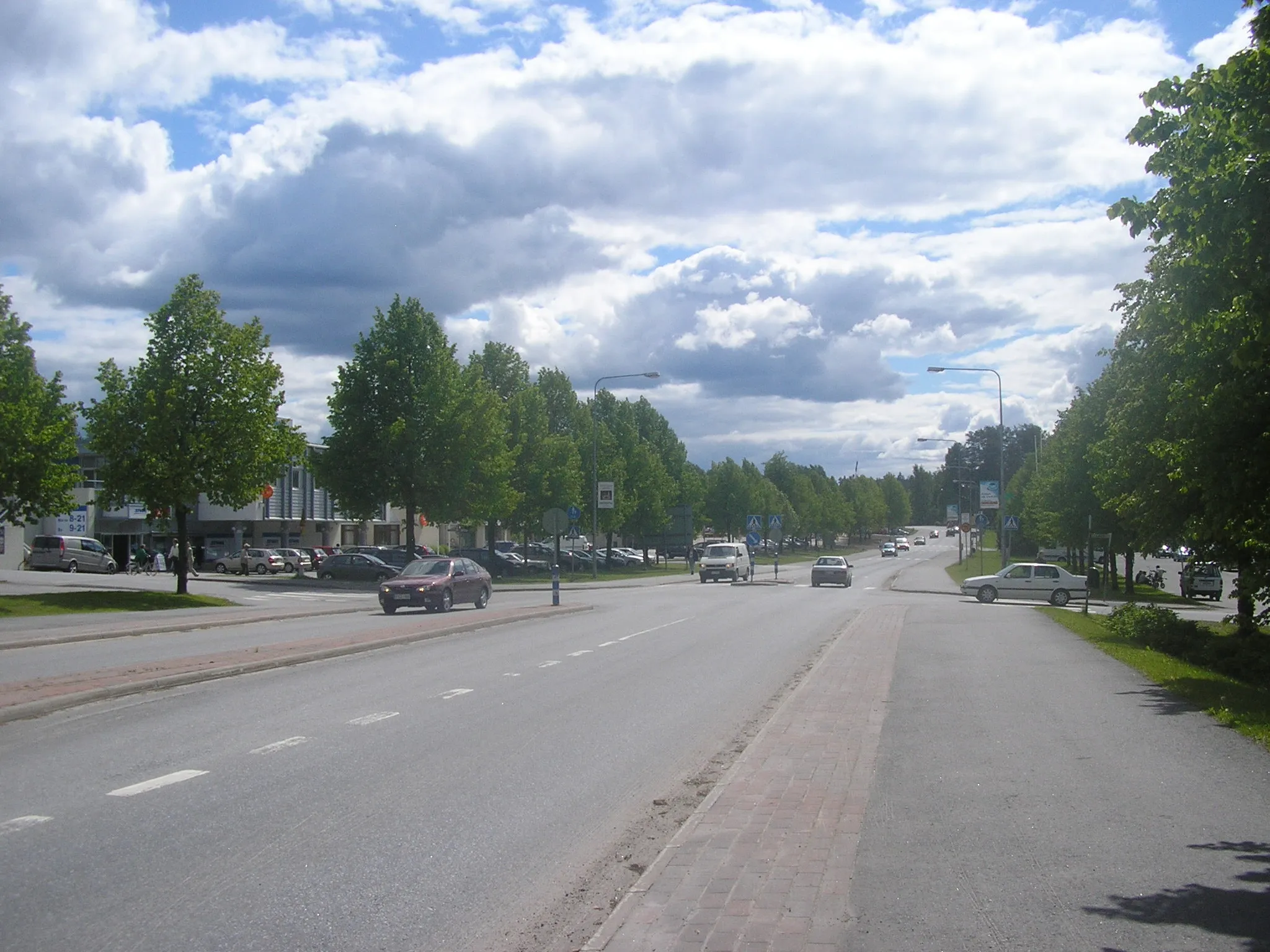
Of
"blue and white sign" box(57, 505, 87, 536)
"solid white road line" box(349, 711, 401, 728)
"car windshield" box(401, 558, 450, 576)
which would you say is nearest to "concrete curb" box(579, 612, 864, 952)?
"solid white road line" box(349, 711, 401, 728)

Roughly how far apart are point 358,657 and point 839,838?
12.0 metres

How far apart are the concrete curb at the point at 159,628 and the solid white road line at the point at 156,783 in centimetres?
1138

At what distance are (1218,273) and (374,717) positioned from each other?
8.59 metres

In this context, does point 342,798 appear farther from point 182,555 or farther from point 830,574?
point 830,574

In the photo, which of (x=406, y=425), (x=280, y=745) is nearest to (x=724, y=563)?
(x=406, y=425)

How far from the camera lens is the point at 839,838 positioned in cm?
664

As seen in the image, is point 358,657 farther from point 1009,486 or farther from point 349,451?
point 1009,486

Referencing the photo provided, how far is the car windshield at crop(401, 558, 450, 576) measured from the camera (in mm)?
30344

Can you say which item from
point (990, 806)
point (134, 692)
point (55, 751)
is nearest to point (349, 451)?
point (134, 692)

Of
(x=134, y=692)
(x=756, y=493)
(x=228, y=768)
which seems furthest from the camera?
(x=756, y=493)

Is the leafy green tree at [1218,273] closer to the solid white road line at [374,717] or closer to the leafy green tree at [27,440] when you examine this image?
the solid white road line at [374,717]

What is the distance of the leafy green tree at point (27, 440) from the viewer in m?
31.0

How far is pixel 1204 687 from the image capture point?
1398 cm

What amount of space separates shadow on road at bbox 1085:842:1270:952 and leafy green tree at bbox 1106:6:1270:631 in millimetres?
4387
